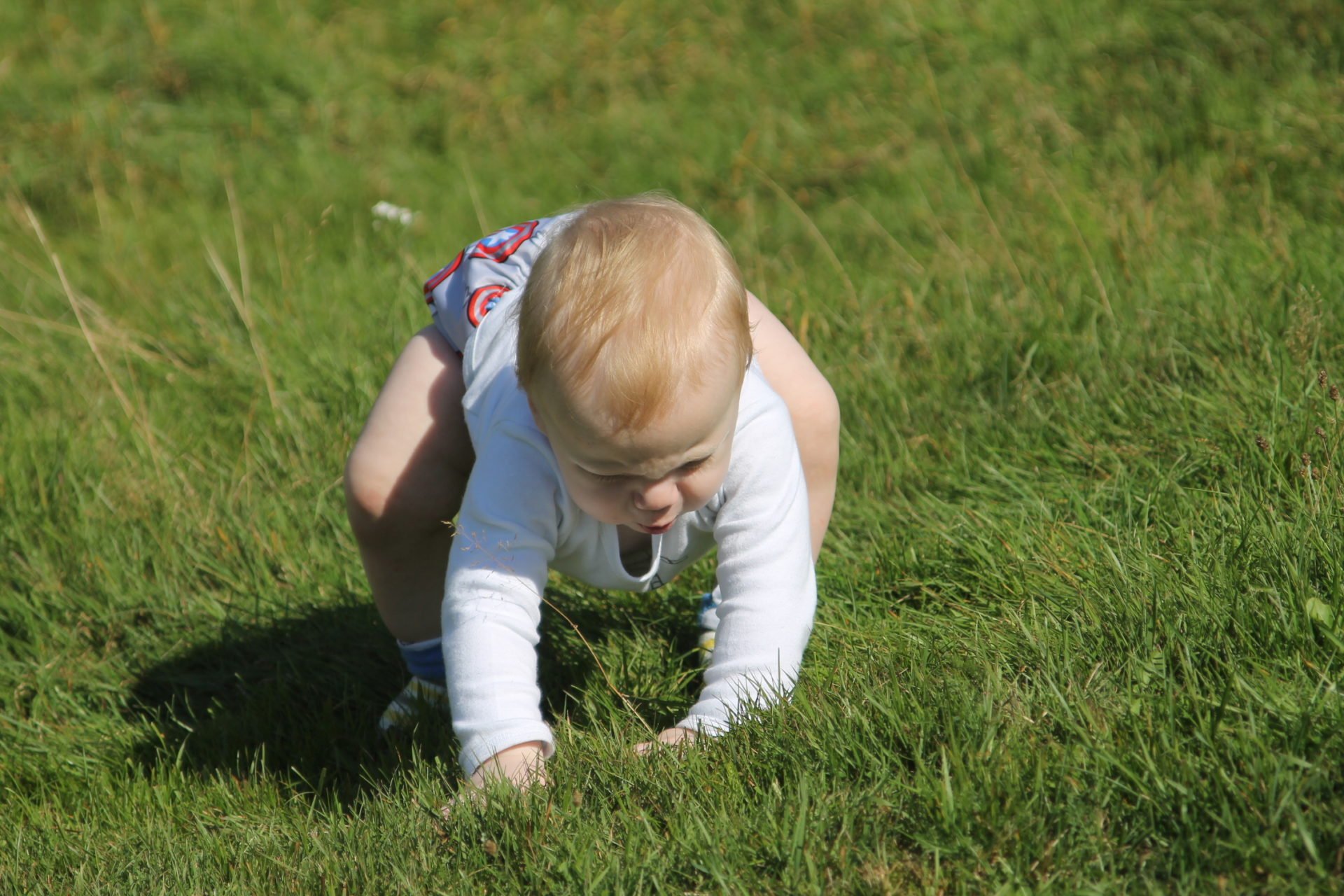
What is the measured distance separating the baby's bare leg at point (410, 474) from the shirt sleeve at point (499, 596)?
394 mm

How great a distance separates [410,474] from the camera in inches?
109

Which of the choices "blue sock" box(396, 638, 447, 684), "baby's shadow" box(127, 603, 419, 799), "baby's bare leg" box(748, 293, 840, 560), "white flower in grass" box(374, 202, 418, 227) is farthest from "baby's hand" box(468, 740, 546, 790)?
"white flower in grass" box(374, 202, 418, 227)

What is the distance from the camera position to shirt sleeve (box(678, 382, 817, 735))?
2.37m

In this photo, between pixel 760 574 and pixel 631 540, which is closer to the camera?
pixel 760 574

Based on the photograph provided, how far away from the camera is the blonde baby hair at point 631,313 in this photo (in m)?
2.07

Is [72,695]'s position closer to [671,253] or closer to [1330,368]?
[671,253]

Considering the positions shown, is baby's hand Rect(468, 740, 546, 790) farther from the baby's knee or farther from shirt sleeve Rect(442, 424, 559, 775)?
the baby's knee

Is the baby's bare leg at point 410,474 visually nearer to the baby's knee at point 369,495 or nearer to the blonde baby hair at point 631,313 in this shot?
the baby's knee at point 369,495

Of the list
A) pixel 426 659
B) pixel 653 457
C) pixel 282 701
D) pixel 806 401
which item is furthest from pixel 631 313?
pixel 282 701

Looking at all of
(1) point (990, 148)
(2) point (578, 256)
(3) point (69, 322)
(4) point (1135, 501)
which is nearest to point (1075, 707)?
(4) point (1135, 501)

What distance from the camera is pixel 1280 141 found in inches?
174

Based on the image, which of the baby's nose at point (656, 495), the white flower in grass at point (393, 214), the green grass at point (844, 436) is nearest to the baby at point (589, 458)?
the baby's nose at point (656, 495)

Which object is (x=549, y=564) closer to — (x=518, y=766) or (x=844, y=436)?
(x=518, y=766)

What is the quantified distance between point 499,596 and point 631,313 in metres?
0.63
